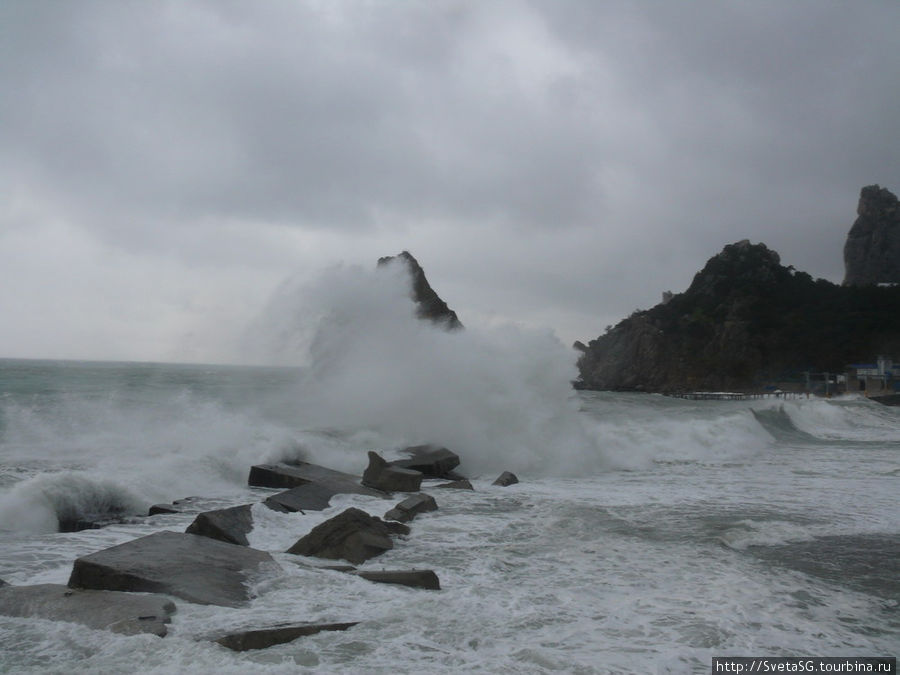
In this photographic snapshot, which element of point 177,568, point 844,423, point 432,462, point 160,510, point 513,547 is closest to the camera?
point 177,568

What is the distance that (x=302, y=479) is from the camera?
36.8ft

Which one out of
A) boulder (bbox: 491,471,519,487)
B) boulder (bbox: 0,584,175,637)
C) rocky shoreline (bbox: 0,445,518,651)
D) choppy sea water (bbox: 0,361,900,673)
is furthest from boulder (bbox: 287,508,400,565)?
boulder (bbox: 491,471,519,487)

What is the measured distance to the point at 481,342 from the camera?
19203 mm

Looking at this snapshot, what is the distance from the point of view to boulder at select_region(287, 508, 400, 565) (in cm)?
684

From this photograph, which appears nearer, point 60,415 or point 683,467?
point 683,467

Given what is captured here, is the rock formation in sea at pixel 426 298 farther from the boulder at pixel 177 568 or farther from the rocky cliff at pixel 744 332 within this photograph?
the rocky cliff at pixel 744 332

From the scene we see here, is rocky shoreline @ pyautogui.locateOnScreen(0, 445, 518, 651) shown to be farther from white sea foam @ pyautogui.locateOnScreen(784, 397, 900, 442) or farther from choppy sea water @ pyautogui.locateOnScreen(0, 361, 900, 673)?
white sea foam @ pyautogui.locateOnScreen(784, 397, 900, 442)

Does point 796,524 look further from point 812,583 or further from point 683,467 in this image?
point 683,467

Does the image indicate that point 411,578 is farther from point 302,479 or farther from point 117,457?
point 117,457

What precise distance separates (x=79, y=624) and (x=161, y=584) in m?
0.76

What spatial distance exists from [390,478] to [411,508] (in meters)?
2.48

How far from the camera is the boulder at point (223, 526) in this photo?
22.9ft

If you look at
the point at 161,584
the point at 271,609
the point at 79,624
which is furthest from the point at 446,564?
the point at 79,624

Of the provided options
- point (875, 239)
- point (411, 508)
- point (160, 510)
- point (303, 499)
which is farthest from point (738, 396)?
point (160, 510)
